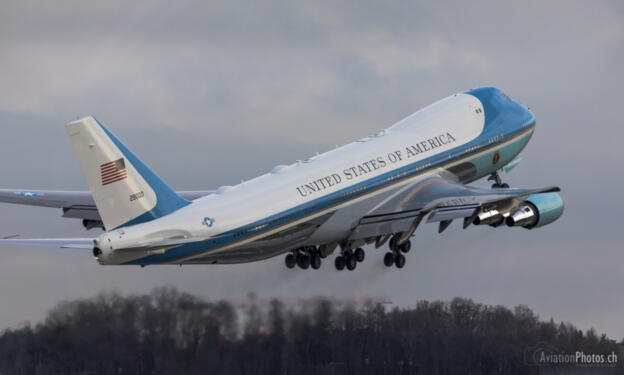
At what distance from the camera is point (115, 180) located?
54.6 meters

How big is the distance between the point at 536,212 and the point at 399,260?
20.7 ft

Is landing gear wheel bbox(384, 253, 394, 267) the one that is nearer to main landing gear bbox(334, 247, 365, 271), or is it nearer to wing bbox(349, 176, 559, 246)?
main landing gear bbox(334, 247, 365, 271)

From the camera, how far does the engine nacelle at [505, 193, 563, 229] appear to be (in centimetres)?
6532

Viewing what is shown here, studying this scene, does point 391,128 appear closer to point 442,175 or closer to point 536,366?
point 442,175

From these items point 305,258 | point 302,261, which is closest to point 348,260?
point 305,258

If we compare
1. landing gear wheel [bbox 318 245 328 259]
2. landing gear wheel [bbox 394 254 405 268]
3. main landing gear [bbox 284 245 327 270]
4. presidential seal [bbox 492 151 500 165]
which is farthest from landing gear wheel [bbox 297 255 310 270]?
presidential seal [bbox 492 151 500 165]

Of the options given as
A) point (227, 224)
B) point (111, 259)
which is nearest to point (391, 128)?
point (227, 224)

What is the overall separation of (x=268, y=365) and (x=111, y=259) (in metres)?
13.4

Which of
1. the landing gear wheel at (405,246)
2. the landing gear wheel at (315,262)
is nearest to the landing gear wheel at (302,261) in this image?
the landing gear wheel at (315,262)

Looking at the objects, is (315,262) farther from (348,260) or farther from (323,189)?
(323,189)

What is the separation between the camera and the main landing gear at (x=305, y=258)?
66.1m

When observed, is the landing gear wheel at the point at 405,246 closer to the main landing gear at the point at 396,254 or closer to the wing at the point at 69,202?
the main landing gear at the point at 396,254

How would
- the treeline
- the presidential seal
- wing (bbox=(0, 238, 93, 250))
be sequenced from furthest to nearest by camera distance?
the presidential seal → the treeline → wing (bbox=(0, 238, 93, 250))

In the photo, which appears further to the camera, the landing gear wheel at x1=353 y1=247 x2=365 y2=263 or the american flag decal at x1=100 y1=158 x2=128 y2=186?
the landing gear wheel at x1=353 y1=247 x2=365 y2=263
